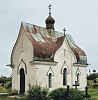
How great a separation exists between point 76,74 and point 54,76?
161 inches

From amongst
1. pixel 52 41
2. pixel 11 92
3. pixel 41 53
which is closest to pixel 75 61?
pixel 52 41

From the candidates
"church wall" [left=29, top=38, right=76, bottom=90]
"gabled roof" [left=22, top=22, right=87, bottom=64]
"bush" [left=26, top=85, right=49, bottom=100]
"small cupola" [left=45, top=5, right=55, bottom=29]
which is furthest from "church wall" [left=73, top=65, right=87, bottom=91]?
"bush" [left=26, top=85, right=49, bottom=100]

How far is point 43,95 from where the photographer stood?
21.6 metres

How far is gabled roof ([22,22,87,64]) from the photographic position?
2650cm

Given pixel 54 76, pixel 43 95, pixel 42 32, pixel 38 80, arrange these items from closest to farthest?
pixel 43 95
pixel 38 80
pixel 54 76
pixel 42 32

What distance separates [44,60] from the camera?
87.4 ft

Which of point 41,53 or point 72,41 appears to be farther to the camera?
point 72,41

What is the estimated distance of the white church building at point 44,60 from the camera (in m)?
26.4

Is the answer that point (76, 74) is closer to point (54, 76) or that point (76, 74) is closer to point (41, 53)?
point (54, 76)

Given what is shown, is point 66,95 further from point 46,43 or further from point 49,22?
point 49,22

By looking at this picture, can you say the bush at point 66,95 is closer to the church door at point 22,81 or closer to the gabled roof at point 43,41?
the gabled roof at point 43,41

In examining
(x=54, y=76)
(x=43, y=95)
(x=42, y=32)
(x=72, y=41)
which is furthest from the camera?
(x=72, y=41)

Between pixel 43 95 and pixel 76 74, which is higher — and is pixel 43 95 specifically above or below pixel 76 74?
below

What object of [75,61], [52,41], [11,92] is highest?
[52,41]
